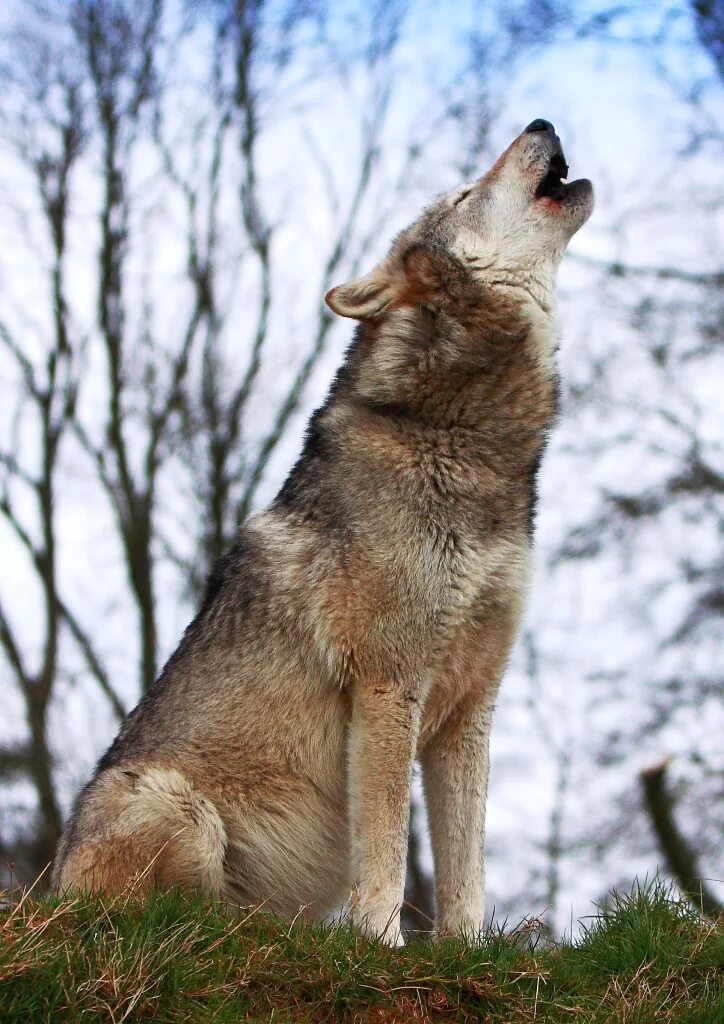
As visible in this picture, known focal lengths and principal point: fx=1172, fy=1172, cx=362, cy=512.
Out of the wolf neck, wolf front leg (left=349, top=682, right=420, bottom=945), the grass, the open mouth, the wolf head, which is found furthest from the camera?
the open mouth

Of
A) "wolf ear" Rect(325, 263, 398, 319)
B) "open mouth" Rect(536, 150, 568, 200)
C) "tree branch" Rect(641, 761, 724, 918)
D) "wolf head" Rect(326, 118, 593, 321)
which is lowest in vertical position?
"tree branch" Rect(641, 761, 724, 918)

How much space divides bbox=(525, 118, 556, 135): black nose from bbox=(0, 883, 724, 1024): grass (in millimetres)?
3439

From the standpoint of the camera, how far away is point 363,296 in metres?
5.18

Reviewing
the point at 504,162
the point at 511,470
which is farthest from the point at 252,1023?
the point at 504,162

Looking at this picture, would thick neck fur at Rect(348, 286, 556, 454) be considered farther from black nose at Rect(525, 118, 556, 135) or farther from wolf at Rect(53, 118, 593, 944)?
black nose at Rect(525, 118, 556, 135)

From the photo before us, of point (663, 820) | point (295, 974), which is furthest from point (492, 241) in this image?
point (663, 820)

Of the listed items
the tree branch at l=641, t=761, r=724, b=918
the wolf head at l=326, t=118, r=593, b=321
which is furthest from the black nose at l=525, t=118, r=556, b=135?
the tree branch at l=641, t=761, r=724, b=918

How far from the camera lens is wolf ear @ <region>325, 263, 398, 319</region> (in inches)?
203

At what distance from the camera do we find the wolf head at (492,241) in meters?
5.11

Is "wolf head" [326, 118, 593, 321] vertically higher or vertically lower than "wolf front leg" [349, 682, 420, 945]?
higher

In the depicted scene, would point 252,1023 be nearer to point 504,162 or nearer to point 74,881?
point 74,881

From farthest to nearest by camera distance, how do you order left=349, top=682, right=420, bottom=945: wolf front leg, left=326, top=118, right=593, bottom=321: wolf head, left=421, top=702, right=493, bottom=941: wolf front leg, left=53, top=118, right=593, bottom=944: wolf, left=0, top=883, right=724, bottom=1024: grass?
left=326, top=118, right=593, bottom=321: wolf head, left=421, top=702, right=493, bottom=941: wolf front leg, left=53, top=118, right=593, bottom=944: wolf, left=349, top=682, right=420, bottom=945: wolf front leg, left=0, top=883, right=724, bottom=1024: grass

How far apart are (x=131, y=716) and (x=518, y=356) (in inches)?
89.9

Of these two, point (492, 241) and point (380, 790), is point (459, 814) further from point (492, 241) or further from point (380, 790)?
point (492, 241)
